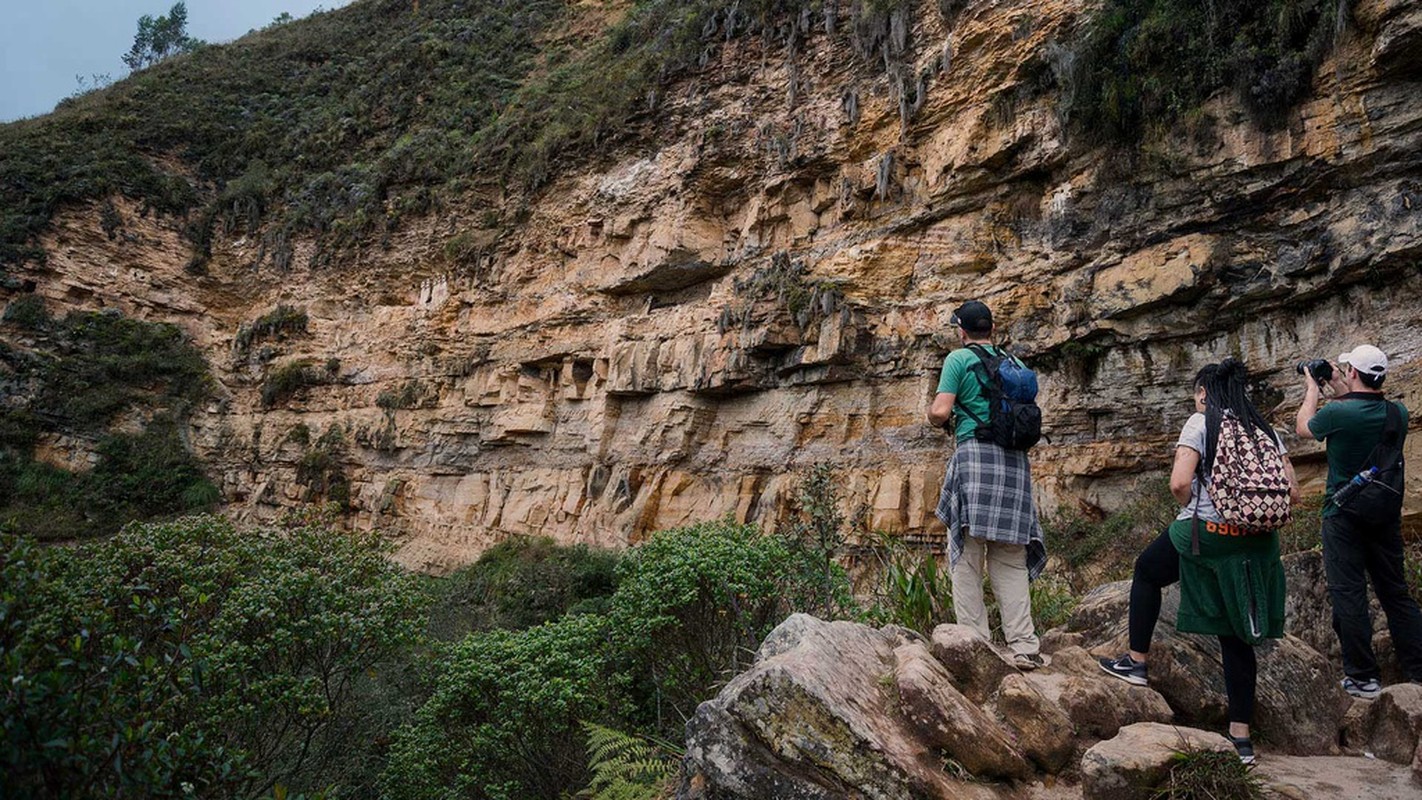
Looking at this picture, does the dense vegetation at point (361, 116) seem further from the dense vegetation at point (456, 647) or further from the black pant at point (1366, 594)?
the black pant at point (1366, 594)

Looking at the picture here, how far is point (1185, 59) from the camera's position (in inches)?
418

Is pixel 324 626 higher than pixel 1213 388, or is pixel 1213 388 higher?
pixel 1213 388

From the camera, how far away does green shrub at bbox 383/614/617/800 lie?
575 cm

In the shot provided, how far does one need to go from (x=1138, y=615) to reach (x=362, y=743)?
695cm

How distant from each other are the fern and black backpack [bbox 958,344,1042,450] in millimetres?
2535

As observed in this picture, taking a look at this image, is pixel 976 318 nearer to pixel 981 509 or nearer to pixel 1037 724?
pixel 981 509

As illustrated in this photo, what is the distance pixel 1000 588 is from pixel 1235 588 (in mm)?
1081

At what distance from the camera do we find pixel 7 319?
25.2 meters

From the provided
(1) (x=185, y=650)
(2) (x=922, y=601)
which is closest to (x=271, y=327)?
(2) (x=922, y=601)

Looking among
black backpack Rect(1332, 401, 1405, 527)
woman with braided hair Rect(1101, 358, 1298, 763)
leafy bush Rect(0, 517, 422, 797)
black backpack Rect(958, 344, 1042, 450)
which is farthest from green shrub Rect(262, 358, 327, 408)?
black backpack Rect(1332, 401, 1405, 527)

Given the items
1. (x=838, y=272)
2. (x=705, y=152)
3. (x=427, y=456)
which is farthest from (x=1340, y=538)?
(x=427, y=456)

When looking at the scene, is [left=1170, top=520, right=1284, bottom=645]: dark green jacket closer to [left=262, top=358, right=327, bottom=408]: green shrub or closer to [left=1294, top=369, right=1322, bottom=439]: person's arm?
[left=1294, top=369, right=1322, bottom=439]: person's arm

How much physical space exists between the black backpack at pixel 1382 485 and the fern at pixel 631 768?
3890mm

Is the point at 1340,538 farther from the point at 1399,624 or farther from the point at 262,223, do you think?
the point at 262,223
